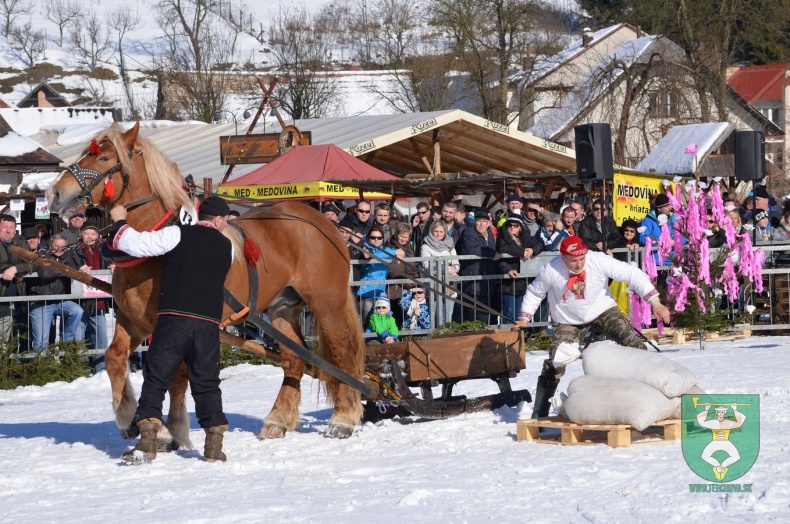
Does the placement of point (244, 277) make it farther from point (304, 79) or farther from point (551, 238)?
point (304, 79)

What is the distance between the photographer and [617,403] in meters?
7.80

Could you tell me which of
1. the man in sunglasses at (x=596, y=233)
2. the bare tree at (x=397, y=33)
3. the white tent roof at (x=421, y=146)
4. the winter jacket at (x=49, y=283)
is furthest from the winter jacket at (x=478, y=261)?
the bare tree at (x=397, y=33)

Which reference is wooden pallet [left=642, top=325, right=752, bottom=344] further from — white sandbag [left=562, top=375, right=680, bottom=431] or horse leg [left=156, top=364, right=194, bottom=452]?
horse leg [left=156, top=364, right=194, bottom=452]

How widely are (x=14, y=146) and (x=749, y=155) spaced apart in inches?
508

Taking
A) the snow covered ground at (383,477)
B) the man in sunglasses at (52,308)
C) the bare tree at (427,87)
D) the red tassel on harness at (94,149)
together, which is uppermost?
the bare tree at (427,87)

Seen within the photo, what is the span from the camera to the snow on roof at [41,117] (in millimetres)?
43031

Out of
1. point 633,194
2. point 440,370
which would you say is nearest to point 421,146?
point 633,194

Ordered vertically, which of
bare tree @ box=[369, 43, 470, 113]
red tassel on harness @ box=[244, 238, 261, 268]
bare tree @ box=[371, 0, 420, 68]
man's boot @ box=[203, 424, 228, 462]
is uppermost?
bare tree @ box=[371, 0, 420, 68]

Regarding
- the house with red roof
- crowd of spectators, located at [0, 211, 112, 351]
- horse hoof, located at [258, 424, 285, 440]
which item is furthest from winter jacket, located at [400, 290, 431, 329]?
the house with red roof

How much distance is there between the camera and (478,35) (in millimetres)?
47812

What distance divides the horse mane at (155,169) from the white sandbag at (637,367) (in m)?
2.97

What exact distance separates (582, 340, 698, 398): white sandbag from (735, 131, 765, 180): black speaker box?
865cm

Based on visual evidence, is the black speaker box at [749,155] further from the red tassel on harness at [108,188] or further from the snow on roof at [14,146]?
the snow on roof at [14,146]

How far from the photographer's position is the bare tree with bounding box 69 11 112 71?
97.0m
